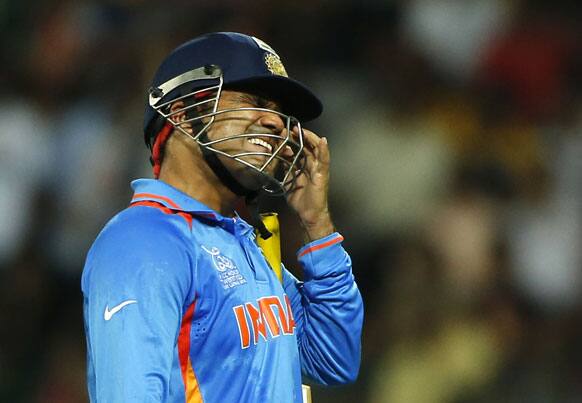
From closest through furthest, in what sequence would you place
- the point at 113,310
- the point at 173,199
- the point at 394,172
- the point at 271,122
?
1. the point at 113,310
2. the point at 173,199
3. the point at 271,122
4. the point at 394,172

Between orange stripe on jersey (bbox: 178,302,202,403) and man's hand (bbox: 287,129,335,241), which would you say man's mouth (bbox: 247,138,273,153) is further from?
orange stripe on jersey (bbox: 178,302,202,403)

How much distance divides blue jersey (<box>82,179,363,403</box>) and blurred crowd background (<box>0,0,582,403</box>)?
9.79 feet

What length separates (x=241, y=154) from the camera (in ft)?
9.74

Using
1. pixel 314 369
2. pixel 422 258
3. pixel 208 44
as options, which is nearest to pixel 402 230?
pixel 422 258

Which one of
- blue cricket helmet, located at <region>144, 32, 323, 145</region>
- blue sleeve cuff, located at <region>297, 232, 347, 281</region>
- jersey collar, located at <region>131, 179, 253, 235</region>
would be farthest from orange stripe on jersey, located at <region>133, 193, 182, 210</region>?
blue sleeve cuff, located at <region>297, 232, 347, 281</region>

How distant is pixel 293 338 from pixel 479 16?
4.63 metres

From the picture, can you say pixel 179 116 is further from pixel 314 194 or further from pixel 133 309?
pixel 133 309

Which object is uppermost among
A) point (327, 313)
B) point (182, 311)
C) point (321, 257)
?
point (182, 311)

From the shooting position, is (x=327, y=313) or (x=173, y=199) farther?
(x=327, y=313)

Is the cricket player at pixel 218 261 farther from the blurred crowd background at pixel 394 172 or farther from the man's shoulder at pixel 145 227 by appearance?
the blurred crowd background at pixel 394 172

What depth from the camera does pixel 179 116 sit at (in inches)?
119

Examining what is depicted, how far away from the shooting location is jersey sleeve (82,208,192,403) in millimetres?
2518

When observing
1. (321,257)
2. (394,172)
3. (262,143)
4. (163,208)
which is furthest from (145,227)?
(394,172)

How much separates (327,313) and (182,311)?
0.72m
